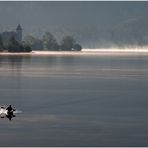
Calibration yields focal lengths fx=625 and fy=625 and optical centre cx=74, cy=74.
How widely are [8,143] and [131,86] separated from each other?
34.9 metres

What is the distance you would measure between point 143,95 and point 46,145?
81.7 feet

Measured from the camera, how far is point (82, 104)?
45.1 meters

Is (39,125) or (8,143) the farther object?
(39,125)

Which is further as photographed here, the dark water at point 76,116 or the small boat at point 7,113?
the small boat at point 7,113

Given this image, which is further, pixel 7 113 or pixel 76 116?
pixel 7 113

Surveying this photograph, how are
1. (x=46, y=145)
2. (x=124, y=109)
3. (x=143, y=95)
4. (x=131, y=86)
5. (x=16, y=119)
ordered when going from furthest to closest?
(x=131, y=86) → (x=143, y=95) → (x=124, y=109) → (x=16, y=119) → (x=46, y=145)

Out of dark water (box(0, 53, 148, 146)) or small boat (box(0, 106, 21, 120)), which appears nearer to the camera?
dark water (box(0, 53, 148, 146))

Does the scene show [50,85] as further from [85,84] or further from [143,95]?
[143,95]

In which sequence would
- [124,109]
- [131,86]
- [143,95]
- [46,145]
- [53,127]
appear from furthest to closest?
[131,86]
[143,95]
[124,109]
[53,127]
[46,145]

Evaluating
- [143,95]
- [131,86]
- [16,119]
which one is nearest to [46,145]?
[16,119]

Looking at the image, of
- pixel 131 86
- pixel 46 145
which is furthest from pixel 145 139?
pixel 131 86

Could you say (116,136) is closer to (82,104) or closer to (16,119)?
(16,119)

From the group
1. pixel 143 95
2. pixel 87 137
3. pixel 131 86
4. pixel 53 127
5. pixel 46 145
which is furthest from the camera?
pixel 131 86

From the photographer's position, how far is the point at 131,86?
62969 mm
